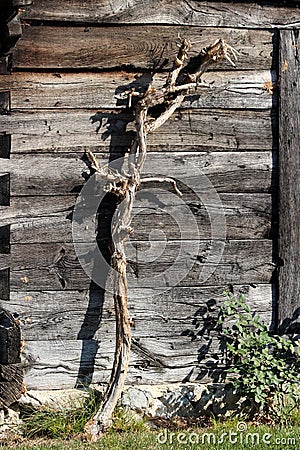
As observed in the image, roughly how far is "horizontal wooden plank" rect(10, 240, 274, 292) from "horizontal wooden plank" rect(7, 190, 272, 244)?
0.07 m

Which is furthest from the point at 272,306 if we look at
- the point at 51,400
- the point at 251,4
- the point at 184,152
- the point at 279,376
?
the point at 251,4

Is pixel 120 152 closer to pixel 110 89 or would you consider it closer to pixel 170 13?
pixel 110 89

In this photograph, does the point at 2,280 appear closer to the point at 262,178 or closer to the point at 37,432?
the point at 37,432

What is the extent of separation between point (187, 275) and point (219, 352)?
0.67 meters

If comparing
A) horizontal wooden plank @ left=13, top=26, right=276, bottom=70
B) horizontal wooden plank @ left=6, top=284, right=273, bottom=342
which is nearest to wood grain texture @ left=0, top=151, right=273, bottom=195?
horizontal wooden plank @ left=13, top=26, right=276, bottom=70

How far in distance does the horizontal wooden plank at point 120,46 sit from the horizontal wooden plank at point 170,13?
6 centimetres

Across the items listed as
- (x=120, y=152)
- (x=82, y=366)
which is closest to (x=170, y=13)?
(x=120, y=152)

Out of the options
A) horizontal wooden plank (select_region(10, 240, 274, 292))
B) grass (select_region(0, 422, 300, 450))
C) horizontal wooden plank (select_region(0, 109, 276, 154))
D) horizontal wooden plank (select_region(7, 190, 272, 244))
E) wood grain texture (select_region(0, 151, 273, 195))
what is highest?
horizontal wooden plank (select_region(0, 109, 276, 154))

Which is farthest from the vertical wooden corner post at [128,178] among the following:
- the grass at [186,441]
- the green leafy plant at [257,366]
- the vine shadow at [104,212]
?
the green leafy plant at [257,366]

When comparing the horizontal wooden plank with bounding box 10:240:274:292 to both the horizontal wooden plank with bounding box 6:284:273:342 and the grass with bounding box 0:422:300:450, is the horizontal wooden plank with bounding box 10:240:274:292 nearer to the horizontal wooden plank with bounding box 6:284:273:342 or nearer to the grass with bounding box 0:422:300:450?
the horizontal wooden plank with bounding box 6:284:273:342

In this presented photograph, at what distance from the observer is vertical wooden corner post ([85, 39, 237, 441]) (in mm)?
5734

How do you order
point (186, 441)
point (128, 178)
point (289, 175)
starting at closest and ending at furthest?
point (186, 441), point (128, 178), point (289, 175)

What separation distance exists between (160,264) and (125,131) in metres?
1.04

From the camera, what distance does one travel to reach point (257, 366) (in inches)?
237
